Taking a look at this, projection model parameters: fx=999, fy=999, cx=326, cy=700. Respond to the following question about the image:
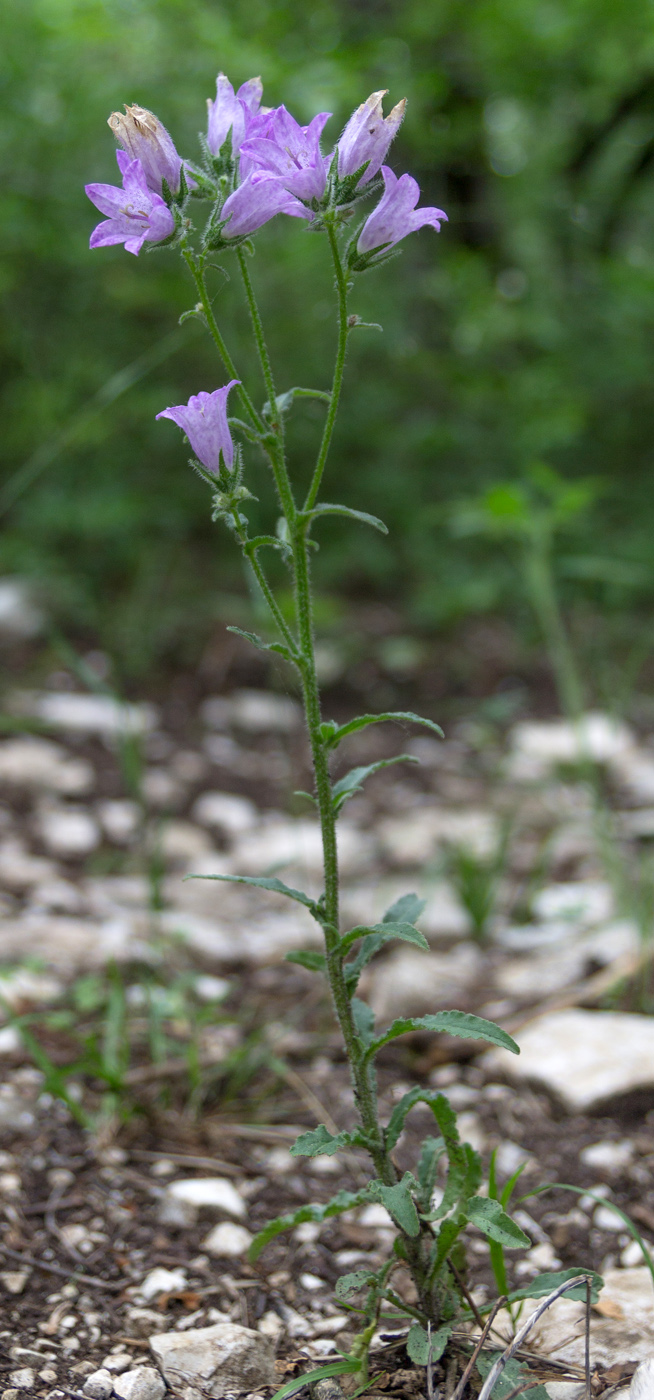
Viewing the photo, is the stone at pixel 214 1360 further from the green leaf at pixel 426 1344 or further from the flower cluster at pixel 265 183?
the flower cluster at pixel 265 183

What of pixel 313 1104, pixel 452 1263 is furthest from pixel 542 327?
pixel 452 1263

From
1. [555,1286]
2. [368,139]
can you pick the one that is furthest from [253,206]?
[555,1286]

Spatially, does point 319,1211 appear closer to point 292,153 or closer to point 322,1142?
point 322,1142

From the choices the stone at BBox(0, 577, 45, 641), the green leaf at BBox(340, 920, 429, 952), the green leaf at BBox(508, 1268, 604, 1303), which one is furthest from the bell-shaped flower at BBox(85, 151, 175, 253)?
the stone at BBox(0, 577, 45, 641)

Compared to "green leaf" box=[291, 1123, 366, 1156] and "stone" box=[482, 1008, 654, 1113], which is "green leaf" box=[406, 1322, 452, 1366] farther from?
"stone" box=[482, 1008, 654, 1113]

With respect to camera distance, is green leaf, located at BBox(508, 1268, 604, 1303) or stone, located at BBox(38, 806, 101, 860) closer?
green leaf, located at BBox(508, 1268, 604, 1303)

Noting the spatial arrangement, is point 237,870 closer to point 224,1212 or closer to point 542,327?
point 224,1212
